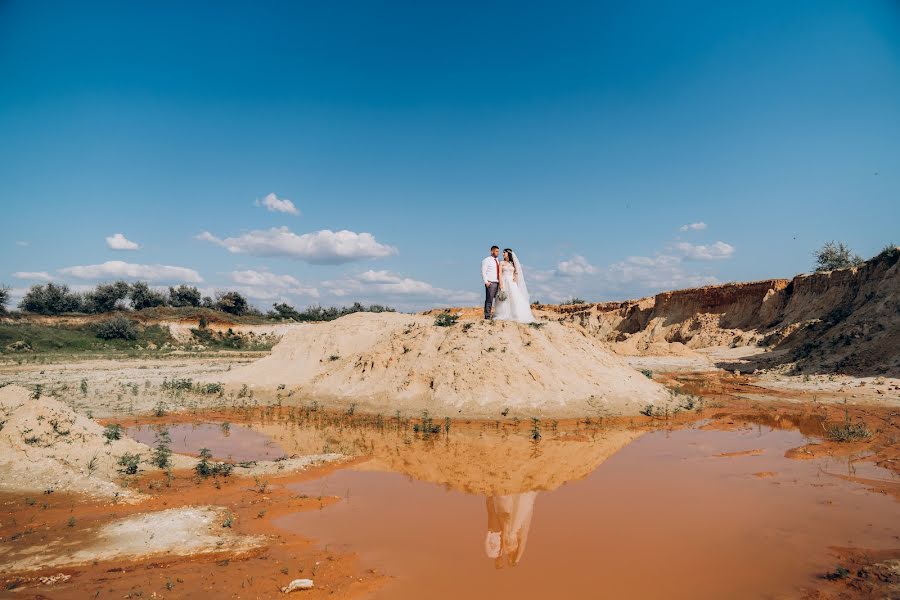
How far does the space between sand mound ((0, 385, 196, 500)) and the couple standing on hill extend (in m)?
9.30

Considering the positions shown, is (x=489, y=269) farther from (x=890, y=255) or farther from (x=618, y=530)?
(x=890, y=255)

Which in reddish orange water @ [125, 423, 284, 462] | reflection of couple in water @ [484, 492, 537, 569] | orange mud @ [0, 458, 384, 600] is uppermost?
orange mud @ [0, 458, 384, 600]

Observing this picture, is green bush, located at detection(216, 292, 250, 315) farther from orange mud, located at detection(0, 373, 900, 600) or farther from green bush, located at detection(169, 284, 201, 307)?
orange mud, located at detection(0, 373, 900, 600)

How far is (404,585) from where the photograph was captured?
4.87 metres

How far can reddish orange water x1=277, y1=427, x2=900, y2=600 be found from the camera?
4.89 metres

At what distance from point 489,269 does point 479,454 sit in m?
6.57

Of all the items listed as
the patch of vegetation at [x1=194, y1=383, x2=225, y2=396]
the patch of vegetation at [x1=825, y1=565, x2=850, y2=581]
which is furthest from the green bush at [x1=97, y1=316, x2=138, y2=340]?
the patch of vegetation at [x1=825, y1=565, x2=850, y2=581]

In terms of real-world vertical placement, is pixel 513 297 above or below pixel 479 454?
above

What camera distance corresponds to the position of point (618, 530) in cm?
613

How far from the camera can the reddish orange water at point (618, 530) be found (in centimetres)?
489

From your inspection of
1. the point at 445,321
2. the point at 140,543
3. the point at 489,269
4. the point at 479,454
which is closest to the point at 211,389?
the point at 445,321

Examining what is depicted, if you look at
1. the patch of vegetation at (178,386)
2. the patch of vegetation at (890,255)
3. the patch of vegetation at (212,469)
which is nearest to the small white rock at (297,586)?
the patch of vegetation at (212,469)

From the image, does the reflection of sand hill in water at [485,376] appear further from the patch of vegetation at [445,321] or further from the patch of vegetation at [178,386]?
the patch of vegetation at [178,386]

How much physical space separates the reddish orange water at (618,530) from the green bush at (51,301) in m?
57.1
